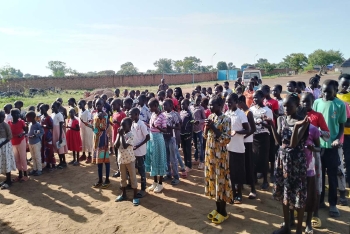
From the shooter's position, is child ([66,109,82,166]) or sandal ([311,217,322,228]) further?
child ([66,109,82,166])

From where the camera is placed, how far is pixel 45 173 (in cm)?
664

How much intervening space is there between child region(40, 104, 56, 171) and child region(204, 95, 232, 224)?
4.32m

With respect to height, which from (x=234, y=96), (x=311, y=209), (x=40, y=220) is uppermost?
(x=234, y=96)

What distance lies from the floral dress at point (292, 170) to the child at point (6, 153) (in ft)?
16.9

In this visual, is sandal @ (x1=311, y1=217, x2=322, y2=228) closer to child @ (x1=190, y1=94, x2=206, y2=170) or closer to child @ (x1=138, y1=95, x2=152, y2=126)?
child @ (x1=190, y1=94, x2=206, y2=170)

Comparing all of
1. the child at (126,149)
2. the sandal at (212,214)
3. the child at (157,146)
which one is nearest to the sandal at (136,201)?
the child at (126,149)

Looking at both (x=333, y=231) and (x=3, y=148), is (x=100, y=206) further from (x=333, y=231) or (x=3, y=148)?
(x=333, y=231)

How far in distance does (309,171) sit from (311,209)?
562 millimetres

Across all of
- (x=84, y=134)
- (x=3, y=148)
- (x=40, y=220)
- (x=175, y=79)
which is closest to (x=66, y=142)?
(x=84, y=134)

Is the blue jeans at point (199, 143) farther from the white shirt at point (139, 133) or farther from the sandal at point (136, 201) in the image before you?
the sandal at point (136, 201)

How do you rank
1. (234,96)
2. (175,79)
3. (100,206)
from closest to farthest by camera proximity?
(234,96)
(100,206)
(175,79)

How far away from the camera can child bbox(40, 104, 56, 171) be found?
6523mm

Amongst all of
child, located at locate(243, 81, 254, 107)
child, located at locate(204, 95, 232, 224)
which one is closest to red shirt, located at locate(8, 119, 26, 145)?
child, located at locate(204, 95, 232, 224)

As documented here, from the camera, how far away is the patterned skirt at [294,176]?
3223 millimetres
